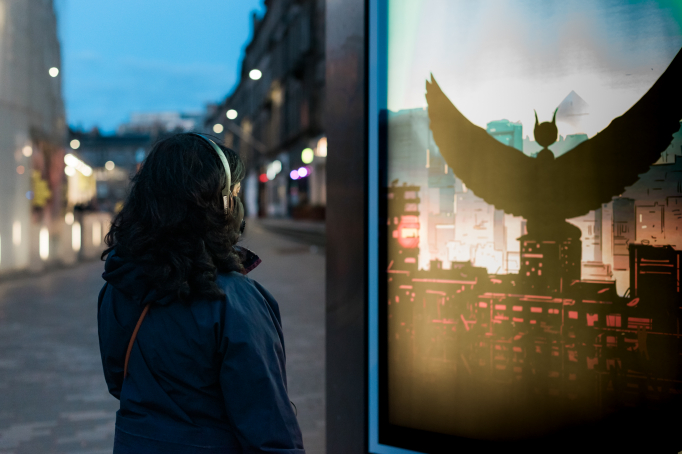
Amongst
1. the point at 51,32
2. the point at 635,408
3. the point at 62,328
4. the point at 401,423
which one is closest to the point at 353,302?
the point at 401,423

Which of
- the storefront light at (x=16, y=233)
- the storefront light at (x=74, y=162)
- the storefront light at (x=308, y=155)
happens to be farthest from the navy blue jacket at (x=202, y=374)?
the storefront light at (x=308, y=155)

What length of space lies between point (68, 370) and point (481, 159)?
4740 millimetres

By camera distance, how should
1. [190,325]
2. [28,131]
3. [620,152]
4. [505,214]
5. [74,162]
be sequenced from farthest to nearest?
[74,162] → [28,131] → [505,214] → [620,152] → [190,325]

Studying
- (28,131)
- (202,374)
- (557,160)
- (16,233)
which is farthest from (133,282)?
(28,131)

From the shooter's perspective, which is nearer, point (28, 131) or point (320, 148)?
point (28, 131)

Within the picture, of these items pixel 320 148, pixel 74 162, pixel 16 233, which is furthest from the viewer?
pixel 320 148

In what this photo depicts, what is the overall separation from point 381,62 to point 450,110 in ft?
1.52

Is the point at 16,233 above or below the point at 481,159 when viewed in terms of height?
below

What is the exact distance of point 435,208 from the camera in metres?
2.81

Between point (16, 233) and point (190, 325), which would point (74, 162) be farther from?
point (190, 325)

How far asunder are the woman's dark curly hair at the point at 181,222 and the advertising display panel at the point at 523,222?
1.42m

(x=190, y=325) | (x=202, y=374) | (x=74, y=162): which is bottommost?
(x=202, y=374)

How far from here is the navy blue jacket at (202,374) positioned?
58.7 inches

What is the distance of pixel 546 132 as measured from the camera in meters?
2.53
